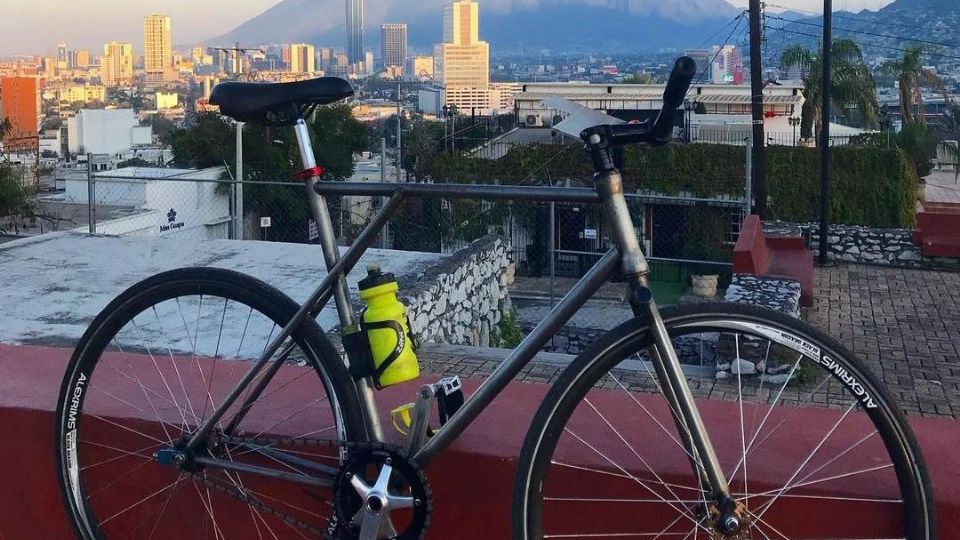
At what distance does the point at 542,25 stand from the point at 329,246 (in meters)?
136

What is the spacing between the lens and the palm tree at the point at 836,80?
29.9m

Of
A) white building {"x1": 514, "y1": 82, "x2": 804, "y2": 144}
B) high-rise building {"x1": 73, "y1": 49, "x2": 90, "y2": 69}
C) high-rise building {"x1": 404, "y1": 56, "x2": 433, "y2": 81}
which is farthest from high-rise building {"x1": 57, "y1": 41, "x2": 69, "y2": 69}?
white building {"x1": 514, "y1": 82, "x2": 804, "y2": 144}

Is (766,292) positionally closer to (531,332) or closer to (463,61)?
(531,332)

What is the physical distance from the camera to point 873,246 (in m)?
16.9

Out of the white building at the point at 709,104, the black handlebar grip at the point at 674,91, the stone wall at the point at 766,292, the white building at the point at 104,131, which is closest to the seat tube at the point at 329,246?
the black handlebar grip at the point at 674,91

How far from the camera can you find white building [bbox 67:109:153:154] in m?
29.8

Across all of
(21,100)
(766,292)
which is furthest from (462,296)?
(21,100)

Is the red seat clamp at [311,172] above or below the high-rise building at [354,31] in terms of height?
below

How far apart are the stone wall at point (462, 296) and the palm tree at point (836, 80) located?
1988cm

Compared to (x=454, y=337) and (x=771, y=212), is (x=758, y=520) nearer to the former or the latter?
(x=454, y=337)

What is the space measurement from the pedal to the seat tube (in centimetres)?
14

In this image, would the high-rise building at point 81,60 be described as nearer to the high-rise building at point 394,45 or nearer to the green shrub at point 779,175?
the high-rise building at point 394,45

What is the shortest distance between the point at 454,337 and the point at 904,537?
325 inches

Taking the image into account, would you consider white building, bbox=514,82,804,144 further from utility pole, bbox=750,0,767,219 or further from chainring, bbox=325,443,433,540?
chainring, bbox=325,443,433,540
